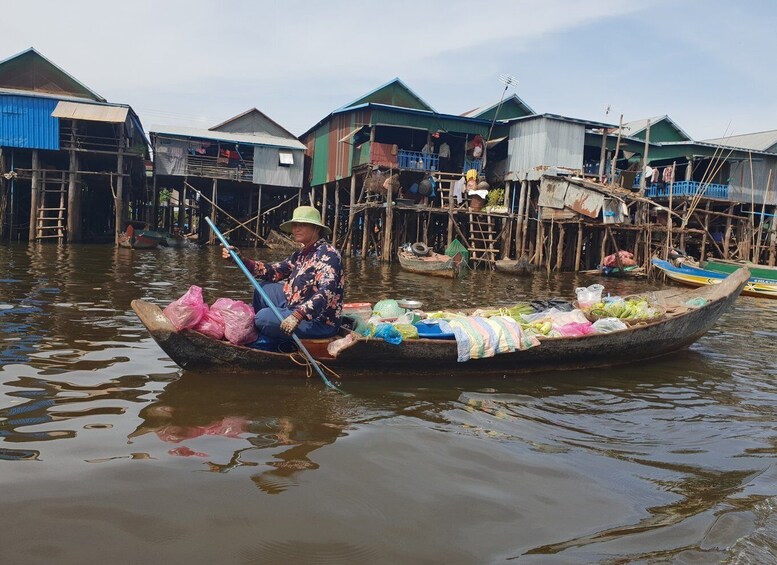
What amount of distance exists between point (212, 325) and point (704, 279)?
1522cm

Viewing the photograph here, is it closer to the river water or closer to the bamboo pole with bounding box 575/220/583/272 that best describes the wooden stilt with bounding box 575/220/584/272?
the bamboo pole with bounding box 575/220/583/272

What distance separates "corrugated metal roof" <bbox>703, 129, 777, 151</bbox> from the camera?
25484 millimetres

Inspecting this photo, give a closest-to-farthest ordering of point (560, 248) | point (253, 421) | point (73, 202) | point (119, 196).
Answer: point (253, 421) → point (560, 248) → point (73, 202) → point (119, 196)

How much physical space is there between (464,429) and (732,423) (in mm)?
2201

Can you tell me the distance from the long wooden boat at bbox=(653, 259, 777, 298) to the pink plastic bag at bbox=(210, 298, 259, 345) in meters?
12.8

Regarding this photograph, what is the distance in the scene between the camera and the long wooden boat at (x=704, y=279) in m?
15.3

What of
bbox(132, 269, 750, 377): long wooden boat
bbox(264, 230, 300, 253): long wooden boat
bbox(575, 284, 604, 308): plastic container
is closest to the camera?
bbox(132, 269, 750, 377): long wooden boat

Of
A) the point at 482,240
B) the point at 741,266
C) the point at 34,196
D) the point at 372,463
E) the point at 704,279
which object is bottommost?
the point at 372,463

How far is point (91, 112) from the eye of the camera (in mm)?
Answer: 21406

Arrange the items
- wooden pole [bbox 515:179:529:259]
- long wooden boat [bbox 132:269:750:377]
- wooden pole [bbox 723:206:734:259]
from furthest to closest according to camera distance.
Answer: wooden pole [bbox 723:206:734:259] < wooden pole [bbox 515:179:529:259] < long wooden boat [bbox 132:269:750:377]

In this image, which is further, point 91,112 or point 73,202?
point 73,202

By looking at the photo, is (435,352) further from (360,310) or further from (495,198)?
(495,198)

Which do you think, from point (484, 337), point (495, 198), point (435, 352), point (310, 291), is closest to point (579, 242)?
point (495, 198)

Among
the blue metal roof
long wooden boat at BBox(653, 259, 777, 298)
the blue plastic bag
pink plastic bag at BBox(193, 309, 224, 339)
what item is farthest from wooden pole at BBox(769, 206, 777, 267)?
the blue metal roof
